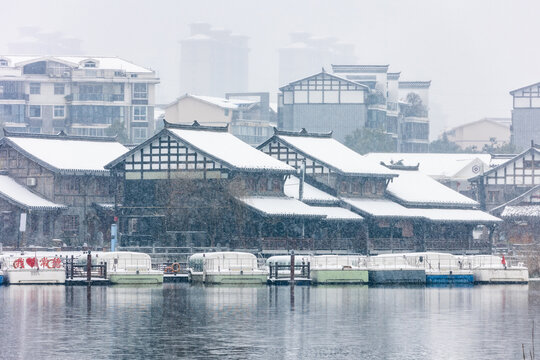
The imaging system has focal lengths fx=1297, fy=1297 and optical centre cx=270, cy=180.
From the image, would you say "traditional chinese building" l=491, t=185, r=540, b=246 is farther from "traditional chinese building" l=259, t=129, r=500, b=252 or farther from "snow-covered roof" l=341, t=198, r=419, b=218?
"snow-covered roof" l=341, t=198, r=419, b=218

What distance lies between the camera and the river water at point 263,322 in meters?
43.8

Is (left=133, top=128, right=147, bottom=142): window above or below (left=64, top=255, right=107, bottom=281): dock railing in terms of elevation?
above

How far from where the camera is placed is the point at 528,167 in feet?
388

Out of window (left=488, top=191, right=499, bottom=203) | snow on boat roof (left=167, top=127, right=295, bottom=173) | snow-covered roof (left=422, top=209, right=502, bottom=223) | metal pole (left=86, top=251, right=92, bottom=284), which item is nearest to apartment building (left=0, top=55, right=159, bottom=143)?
window (left=488, top=191, right=499, bottom=203)

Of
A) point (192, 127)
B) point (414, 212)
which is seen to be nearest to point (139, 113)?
point (192, 127)

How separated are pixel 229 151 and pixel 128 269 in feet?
71.5

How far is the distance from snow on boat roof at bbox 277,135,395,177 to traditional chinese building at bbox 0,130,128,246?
15.2 metres

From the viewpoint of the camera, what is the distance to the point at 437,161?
139 m

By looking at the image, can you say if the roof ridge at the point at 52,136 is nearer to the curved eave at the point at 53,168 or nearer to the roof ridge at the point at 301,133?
the curved eave at the point at 53,168

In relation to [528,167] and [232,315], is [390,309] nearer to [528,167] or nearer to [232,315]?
[232,315]

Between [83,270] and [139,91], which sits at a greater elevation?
[139,91]

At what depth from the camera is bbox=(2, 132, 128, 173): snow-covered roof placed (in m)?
95.4

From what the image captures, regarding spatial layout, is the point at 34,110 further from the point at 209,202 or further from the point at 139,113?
the point at 209,202

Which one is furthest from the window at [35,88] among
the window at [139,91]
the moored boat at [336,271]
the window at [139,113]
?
the moored boat at [336,271]
